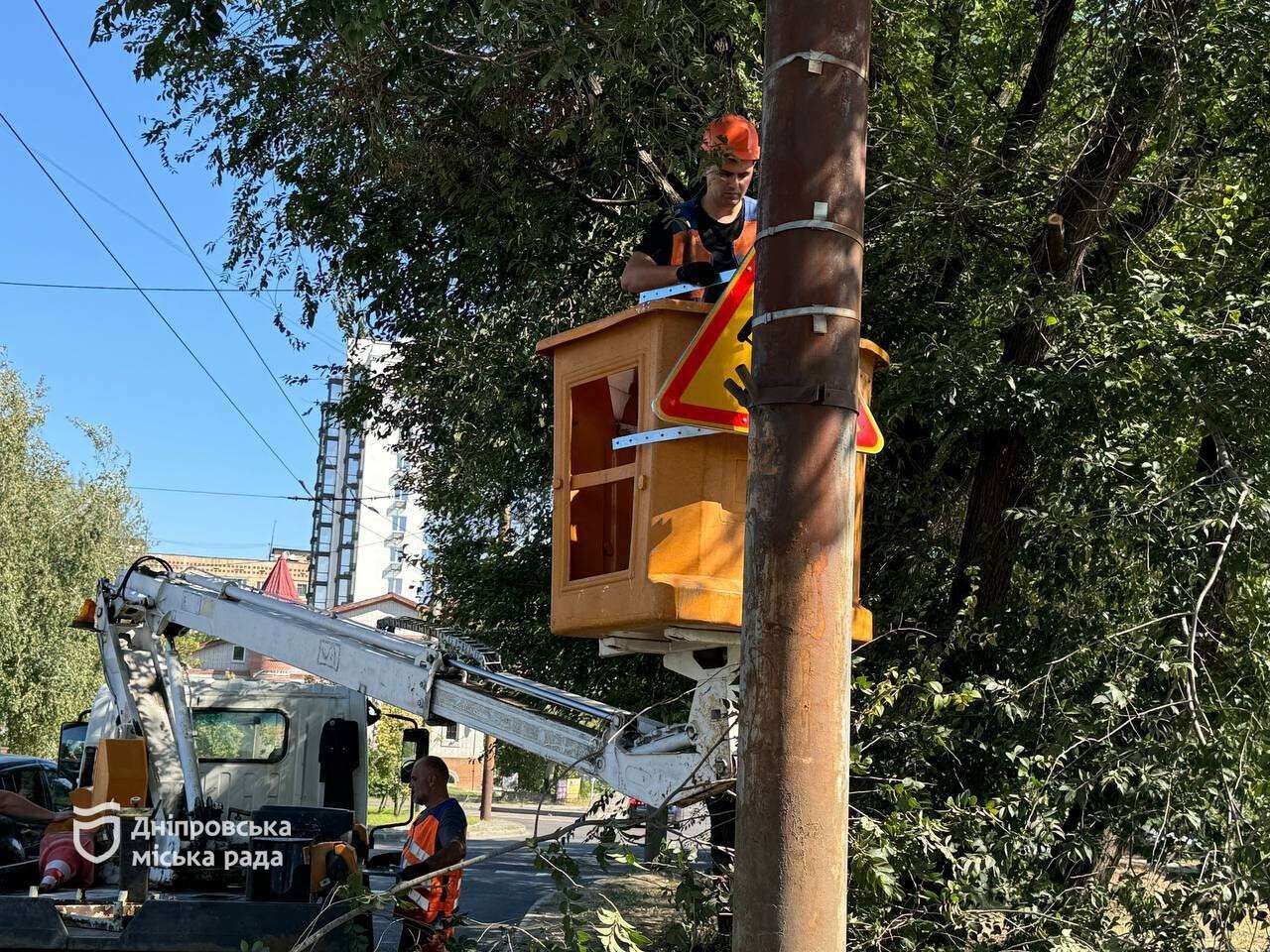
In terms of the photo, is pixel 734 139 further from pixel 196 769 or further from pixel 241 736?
pixel 241 736

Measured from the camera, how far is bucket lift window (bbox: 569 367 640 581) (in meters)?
4.46

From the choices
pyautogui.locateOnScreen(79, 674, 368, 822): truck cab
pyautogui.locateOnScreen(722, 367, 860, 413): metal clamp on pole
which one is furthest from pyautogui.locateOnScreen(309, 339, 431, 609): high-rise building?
pyautogui.locateOnScreen(722, 367, 860, 413): metal clamp on pole

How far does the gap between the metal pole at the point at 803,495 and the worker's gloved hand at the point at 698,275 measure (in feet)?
4.69

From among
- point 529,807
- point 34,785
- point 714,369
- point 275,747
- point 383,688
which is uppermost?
point 714,369

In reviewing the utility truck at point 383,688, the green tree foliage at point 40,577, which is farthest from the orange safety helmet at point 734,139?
the green tree foliage at point 40,577

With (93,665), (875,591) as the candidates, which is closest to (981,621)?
(875,591)

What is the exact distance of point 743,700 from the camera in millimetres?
2904

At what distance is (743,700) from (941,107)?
599 cm

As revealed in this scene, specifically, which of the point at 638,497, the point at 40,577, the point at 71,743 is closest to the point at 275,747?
the point at 71,743

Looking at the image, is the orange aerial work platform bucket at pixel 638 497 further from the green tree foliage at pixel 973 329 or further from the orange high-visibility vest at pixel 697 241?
the green tree foliage at pixel 973 329

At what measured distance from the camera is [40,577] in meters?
27.2

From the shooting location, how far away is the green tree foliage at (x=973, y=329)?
5.38 metres

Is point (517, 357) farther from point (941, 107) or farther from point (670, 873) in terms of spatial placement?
point (670, 873)
